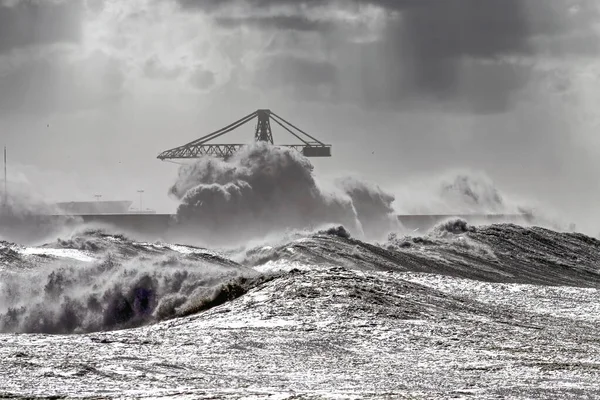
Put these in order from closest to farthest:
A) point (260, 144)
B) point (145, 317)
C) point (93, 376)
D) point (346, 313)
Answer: point (93, 376) < point (346, 313) < point (145, 317) < point (260, 144)

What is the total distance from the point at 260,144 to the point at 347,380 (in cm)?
6343

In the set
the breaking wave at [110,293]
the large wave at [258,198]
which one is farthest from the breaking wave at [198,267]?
the large wave at [258,198]

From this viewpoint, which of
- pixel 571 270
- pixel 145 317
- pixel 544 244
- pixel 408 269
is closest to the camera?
pixel 145 317

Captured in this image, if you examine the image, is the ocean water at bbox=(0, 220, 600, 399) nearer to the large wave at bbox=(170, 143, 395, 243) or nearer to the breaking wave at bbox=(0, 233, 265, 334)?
the breaking wave at bbox=(0, 233, 265, 334)

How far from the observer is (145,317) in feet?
77.9

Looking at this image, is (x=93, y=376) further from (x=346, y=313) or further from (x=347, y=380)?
(x=346, y=313)

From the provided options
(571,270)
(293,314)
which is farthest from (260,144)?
(293,314)

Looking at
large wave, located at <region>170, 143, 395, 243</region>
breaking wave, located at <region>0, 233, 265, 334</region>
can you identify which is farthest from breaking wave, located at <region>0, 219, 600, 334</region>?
large wave, located at <region>170, 143, 395, 243</region>

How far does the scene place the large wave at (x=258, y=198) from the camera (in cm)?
6912

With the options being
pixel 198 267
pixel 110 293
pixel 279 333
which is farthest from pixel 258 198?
pixel 279 333

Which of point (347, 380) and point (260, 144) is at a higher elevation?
point (260, 144)

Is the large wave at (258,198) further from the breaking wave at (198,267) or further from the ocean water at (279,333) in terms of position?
the ocean water at (279,333)

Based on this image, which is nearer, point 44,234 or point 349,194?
point 349,194

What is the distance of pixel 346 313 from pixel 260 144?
5783 centimetres
